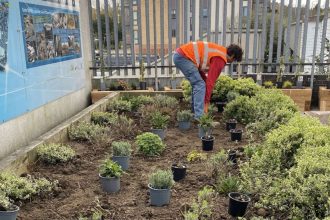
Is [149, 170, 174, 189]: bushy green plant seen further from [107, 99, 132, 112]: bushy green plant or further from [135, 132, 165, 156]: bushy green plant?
[107, 99, 132, 112]: bushy green plant

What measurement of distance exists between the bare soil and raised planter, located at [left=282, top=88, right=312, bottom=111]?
375 cm

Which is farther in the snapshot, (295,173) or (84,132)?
(84,132)

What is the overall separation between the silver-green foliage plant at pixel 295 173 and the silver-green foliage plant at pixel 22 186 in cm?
171

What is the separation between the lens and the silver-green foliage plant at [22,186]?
2.74m

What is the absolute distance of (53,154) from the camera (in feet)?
11.8

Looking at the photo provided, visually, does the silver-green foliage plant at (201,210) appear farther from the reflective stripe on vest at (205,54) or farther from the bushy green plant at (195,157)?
the reflective stripe on vest at (205,54)

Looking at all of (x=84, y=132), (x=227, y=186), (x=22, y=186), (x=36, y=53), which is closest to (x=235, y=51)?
(x=84, y=132)

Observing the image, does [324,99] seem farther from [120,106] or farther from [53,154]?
[53,154]

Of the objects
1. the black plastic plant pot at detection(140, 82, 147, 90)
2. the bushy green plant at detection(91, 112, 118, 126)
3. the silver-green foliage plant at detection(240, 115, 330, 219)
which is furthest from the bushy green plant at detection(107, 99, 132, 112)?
the silver-green foliage plant at detection(240, 115, 330, 219)

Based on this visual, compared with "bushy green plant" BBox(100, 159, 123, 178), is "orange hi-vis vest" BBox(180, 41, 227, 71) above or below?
above

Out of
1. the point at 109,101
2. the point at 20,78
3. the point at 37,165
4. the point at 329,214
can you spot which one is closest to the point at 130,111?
the point at 109,101

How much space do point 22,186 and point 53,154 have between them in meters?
0.76

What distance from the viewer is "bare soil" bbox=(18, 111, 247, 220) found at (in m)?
2.67

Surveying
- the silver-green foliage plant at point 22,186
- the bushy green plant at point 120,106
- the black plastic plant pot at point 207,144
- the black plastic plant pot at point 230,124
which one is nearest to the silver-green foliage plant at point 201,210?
the silver-green foliage plant at point 22,186
